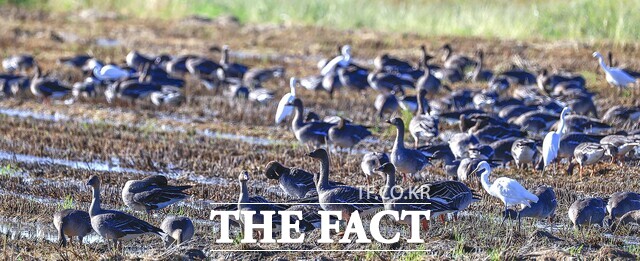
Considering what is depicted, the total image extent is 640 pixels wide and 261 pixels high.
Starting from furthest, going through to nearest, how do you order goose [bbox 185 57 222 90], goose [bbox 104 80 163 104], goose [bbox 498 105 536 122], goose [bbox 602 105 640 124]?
goose [bbox 185 57 222 90]
goose [bbox 104 80 163 104]
goose [bbox 498 105 536 122]
goose [bbox 602 105 640 124]

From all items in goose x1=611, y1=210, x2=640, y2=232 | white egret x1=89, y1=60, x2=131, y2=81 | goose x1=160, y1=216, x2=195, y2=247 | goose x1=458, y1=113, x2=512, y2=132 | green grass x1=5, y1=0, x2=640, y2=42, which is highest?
green grass x1=5, y1=0, x2=640, y2=42

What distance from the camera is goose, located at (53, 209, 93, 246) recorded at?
9.67 m

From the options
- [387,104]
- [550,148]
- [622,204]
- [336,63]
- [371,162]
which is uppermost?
[336,63]

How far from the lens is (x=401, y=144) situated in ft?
42.1

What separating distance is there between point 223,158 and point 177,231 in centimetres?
466

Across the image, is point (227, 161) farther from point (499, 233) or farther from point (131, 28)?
point (131, 28)

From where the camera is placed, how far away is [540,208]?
34.8 feet

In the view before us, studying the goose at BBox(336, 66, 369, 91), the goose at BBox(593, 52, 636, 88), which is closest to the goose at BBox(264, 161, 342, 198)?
the goose at BBox(336, 66, 369, 91)

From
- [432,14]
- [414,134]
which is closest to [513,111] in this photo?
[414,134]

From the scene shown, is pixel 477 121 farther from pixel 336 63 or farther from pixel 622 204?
pixel 336 63

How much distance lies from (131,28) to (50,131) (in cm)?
1664

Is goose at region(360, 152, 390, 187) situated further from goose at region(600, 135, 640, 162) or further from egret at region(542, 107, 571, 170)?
goose at region(600, 135, 640, 162)

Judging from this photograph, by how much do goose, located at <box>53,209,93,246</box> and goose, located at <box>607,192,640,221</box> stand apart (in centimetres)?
526

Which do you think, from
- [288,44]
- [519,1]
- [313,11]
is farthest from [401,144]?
[519,1]
